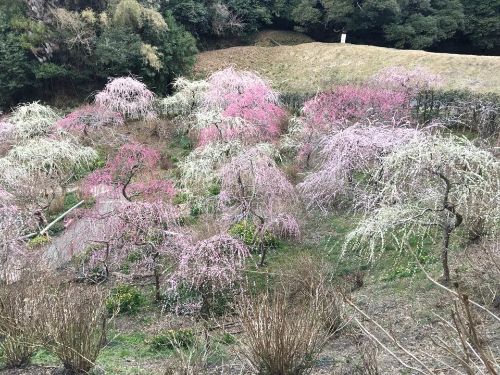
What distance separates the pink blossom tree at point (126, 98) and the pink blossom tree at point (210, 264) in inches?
507

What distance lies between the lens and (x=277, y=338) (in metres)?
4.74

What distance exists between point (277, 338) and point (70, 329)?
2275 millimetres

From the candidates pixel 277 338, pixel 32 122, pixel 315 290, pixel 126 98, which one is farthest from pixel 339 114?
pixel 32 122

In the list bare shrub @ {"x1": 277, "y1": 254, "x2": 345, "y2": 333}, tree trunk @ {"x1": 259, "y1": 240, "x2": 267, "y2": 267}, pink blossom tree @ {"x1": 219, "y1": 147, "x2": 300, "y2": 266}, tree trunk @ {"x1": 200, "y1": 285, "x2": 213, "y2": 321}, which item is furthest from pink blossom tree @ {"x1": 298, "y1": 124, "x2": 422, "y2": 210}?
tree trunk @ {"x1": 200, "y1": 285, "x2": 213, "y2": 321}

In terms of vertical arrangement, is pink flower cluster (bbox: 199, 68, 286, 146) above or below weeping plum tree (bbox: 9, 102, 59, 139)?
above

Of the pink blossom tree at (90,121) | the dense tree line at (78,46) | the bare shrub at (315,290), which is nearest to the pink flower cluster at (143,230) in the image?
the bare shrub at (315,290)

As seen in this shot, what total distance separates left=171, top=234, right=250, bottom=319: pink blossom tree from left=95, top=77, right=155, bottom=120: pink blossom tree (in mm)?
12881

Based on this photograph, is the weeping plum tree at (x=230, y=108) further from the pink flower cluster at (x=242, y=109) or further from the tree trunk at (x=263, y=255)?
the tree trunk at (x=263, y=255)

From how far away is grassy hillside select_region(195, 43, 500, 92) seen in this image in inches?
907

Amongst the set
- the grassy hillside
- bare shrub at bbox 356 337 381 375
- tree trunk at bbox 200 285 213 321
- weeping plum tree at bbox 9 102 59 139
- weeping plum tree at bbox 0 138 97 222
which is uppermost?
the grassy hillside

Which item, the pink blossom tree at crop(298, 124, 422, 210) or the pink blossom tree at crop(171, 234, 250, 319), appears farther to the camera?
the pink blossom tree at crop(298, 124, 422, 210)

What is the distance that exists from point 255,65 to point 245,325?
2594 cm

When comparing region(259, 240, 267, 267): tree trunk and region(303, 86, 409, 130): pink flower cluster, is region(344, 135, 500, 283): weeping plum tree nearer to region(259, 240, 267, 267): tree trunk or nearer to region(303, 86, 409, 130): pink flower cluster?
region(259, 240, 267, 267): tree trunk

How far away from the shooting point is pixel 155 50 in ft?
79.0
